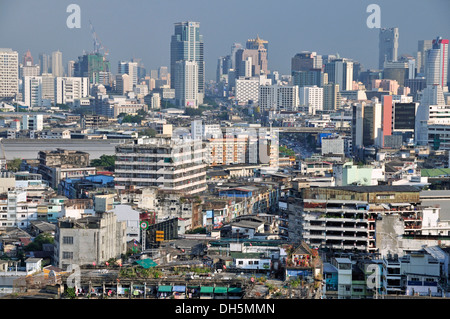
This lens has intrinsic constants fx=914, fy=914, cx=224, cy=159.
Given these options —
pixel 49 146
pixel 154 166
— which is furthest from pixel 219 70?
pixel 154 166

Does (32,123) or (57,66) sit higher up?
(57,66)

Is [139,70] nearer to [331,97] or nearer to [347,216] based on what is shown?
[331,97]

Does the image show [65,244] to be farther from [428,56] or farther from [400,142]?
[428,56]

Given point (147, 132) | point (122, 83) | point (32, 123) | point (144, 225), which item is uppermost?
point (122, 83)

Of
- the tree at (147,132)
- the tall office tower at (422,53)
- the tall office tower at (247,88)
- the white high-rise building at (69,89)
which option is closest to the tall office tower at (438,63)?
the tall office tower at (422,53)

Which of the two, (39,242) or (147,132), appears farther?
(147,132)

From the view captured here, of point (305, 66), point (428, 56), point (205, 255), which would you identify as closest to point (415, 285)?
point (205, 255)
